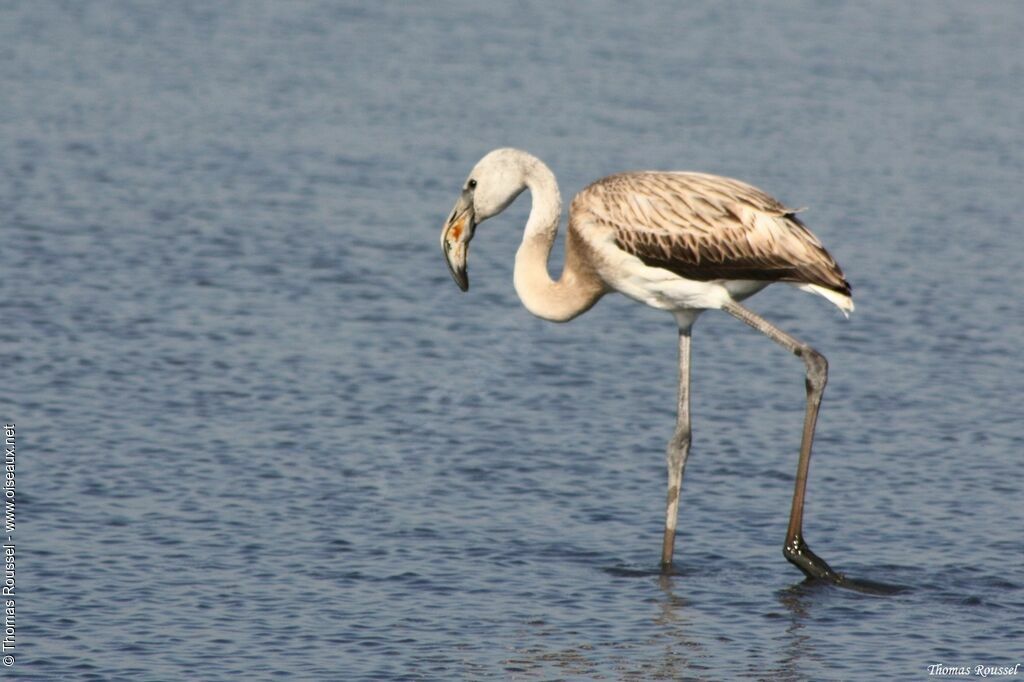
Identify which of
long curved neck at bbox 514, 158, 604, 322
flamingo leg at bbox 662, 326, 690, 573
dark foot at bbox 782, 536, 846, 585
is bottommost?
dark foot at bbox 782, 536, 846, 585

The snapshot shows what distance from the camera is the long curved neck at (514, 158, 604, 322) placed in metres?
11.1

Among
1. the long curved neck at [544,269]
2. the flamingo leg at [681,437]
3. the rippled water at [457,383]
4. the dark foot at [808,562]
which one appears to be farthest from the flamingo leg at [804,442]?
the long curved neck at [544,269]

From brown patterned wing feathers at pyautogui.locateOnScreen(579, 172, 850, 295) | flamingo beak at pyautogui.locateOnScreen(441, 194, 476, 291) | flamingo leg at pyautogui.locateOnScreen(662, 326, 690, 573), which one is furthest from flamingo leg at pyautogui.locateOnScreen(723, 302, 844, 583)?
flamingo beak at pyautogui.locateOnScreen(441, 194, 476, 291)

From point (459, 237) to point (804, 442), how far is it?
2253 millimetres

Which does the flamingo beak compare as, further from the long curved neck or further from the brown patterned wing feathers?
the brown patterned wing feathers

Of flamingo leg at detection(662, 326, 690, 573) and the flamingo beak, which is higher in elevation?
the flamingo beak

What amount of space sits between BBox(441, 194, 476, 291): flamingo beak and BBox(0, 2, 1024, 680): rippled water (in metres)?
1.44

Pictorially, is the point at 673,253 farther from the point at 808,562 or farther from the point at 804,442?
the point at 808,562

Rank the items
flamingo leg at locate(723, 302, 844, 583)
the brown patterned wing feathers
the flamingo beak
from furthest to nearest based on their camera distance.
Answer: the flamingo beak, flamingo leg at locate(723, 302, 844, 583), the brown patterned wing feathers

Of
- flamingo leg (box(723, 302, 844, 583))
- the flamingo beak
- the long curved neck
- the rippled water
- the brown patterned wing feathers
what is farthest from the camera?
the flamingo beak

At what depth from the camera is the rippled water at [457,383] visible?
9.92 metres

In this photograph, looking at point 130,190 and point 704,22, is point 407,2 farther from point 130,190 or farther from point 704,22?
point 130,190

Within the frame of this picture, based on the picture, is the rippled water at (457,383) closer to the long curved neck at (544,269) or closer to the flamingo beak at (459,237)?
the long curved neck at (544,269)

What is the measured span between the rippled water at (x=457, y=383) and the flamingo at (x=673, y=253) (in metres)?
1.03
